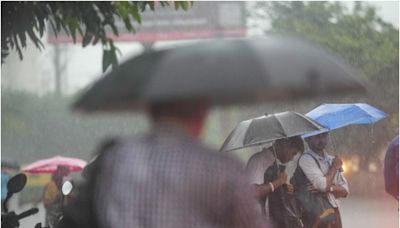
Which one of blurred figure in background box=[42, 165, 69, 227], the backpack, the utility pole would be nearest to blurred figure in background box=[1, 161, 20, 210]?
blurred figure in background box=[42, 165, 69, 227]

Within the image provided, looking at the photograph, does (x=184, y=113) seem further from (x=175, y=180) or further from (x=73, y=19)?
(x=73, y=19)

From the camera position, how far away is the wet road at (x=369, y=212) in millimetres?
5070

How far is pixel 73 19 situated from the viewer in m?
3.63

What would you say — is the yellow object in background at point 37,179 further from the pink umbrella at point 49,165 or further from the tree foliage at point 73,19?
the tree foliage at point 73,19

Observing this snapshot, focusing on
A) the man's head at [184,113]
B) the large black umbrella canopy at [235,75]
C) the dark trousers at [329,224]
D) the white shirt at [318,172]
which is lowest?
the dark trousers at [329,224]

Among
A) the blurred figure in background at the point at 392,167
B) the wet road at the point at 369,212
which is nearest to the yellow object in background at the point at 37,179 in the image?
the wet road at the point at 369,212

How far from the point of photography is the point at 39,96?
13.4ft

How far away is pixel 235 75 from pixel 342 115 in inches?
111

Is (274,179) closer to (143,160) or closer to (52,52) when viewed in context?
(52,52)

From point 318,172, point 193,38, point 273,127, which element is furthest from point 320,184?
point 193,38

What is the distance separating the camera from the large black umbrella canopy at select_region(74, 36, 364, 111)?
5.75 feet

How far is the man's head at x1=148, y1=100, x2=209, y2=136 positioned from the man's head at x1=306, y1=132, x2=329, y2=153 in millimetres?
2565

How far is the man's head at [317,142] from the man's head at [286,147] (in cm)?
7

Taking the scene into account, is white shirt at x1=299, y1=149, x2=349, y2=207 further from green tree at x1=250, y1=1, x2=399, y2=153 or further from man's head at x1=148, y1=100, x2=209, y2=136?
man's head at x1=148, y1=100, x2=209, y2=136
